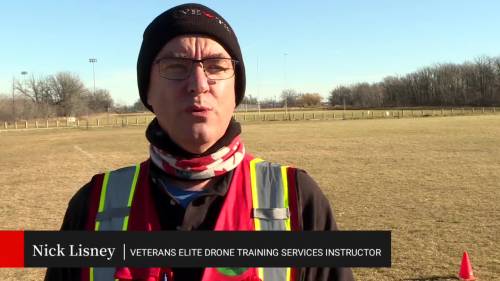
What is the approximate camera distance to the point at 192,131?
1.79m

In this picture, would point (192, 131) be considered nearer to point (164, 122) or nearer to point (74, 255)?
point (164, 122)

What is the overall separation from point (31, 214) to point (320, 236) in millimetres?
11236

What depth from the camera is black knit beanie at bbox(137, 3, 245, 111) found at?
1.85 m

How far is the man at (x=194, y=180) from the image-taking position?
70.3 inches

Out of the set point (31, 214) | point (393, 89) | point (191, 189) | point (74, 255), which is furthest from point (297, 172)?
point (393, 89)

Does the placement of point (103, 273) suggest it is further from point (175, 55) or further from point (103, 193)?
point (175, 55)

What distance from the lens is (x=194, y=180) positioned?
73.1 inches

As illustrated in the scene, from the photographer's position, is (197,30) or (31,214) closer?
(197,30)

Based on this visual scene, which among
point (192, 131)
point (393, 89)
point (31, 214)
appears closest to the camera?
point (192, 131)

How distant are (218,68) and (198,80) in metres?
0.14

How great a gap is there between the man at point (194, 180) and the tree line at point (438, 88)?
124 meters

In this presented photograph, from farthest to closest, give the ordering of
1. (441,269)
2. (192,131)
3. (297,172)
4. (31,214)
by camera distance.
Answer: (31,214), (441,269), (297,172), (192,131)

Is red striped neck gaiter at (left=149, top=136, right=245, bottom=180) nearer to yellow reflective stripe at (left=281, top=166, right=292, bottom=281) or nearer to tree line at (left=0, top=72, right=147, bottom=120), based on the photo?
yellow reflective stripe at (left=281, top=166, right=292, bottom=281)

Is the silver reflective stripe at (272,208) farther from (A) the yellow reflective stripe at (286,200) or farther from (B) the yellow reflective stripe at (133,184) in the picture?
(B) the yellow reflective stripe at (133,184)
